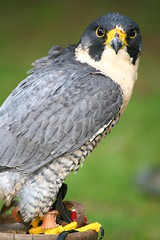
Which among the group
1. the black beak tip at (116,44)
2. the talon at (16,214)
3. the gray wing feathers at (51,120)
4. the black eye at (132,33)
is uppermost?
the black eye at (132,33)

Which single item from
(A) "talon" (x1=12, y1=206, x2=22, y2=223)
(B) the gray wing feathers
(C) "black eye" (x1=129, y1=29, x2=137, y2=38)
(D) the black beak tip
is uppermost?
(C) "black eye" (x1=129, y1=29, x2=137, y2=38)

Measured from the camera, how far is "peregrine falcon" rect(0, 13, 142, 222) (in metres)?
3.00

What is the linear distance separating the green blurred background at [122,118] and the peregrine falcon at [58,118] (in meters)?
2.32

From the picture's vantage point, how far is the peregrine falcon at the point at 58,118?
300 centimetres

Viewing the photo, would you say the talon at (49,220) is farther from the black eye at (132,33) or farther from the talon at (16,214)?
the black eye at (132,33)

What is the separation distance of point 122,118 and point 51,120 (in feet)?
16.6

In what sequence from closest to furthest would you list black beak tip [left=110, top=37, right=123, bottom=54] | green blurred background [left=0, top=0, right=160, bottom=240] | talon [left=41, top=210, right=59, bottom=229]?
talon [left=41, top=210, right=59, bottom=229]
black beak tip [left=110, top=37, right=123, bottom=54]
green blurred background [left=0, top=0, right=160, bottom=240]

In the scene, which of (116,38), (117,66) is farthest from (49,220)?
(116,38)

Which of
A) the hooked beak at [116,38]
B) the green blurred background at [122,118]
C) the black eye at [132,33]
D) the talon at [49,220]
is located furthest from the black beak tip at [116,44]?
the green blurred background at [122,118]

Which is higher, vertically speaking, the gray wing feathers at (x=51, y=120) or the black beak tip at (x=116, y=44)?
the black beak tip at (x=116, y=44)

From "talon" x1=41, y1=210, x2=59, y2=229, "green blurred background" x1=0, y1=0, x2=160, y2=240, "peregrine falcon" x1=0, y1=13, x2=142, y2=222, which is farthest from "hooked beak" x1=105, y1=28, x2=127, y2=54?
"green blurred background" x1=0, y1=0, x2=160, y2=240

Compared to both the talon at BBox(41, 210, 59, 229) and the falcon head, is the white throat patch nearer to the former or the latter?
the falcon head


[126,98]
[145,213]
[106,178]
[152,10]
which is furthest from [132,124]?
[152,10]

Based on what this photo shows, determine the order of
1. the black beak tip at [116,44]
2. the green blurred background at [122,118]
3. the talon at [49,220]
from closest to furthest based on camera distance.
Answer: the talon at [49,220], the black beak tip at [116,44], the green blurred background at [122,118]
